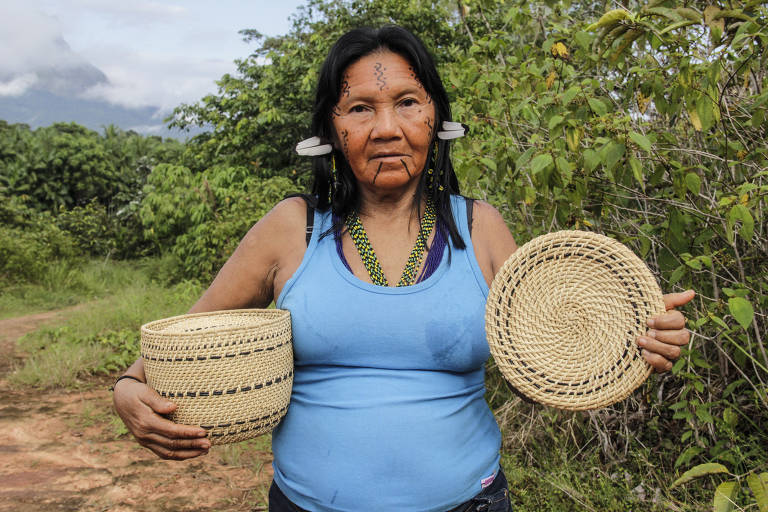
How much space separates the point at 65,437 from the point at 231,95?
229 inches

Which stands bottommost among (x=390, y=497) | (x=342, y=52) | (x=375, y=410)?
(x=390, y=497)

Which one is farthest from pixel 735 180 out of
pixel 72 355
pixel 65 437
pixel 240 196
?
pixel 240 196

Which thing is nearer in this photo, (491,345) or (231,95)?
(491,345)

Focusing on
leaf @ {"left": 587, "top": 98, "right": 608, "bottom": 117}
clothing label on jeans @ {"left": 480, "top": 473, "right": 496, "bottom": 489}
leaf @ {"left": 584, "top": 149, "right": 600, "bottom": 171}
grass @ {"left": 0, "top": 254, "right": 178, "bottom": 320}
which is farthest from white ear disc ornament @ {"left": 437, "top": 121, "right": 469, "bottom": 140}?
grass @ {"left": 0, "top": 254, "right": 178, "bottom": 320}

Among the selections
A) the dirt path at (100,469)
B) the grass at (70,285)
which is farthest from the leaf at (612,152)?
the grass at (70,285)

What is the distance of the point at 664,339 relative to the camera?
1.26 metres

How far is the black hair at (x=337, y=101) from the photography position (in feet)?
5.05

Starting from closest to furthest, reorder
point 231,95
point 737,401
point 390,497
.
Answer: point 390,497
point 737,401
point 231,95

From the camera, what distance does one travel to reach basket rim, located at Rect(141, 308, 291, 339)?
1248 millimetres

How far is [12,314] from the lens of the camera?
724 centimetres

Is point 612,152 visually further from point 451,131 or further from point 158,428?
point 158,428

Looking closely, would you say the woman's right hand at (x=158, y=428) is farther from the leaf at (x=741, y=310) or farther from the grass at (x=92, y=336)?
the grass at (x=92, y=336)

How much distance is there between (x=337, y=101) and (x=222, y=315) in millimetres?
625

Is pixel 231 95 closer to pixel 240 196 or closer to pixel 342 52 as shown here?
pixel 240 196
